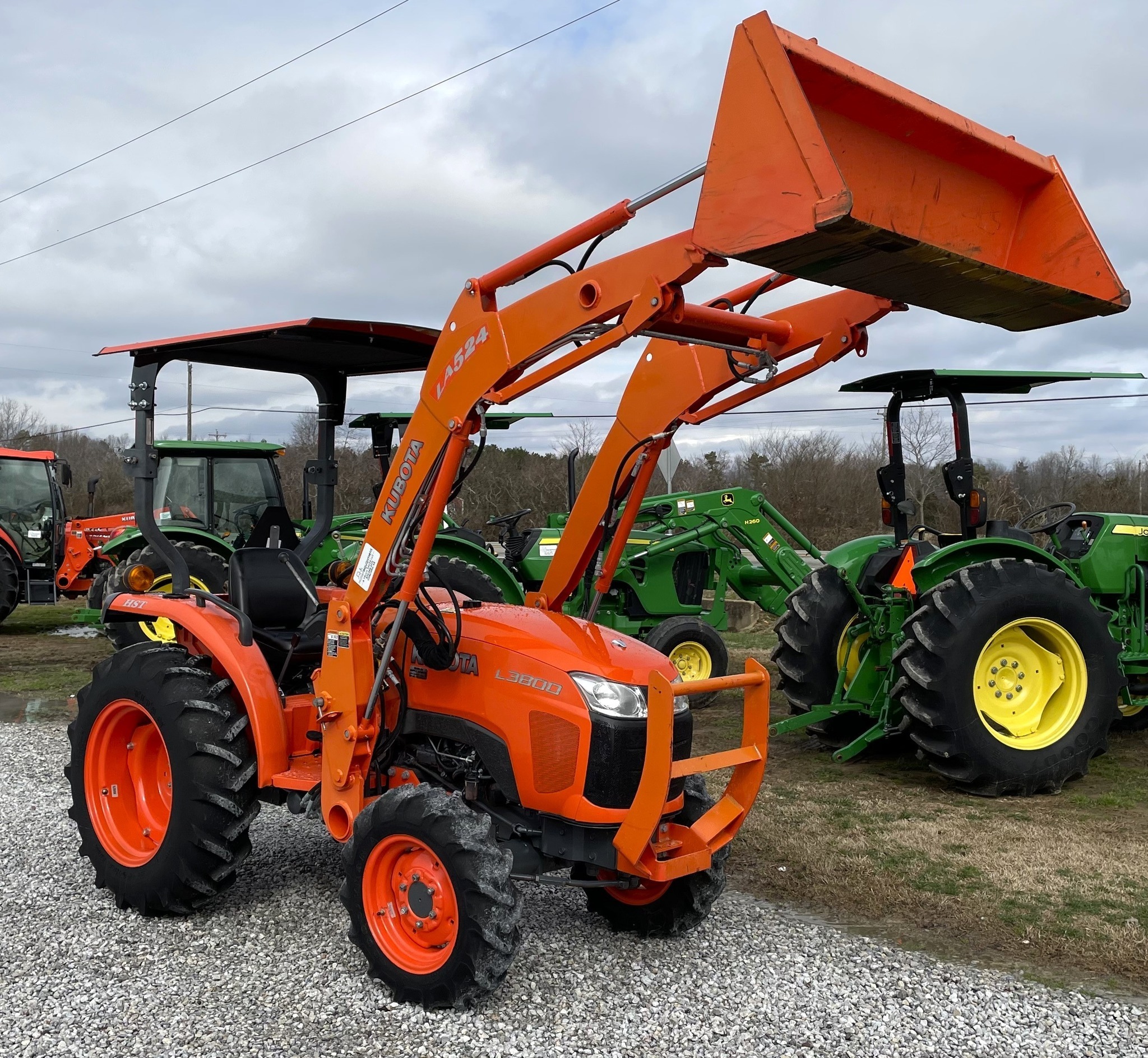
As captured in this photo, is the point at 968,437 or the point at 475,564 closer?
the point at 968,437

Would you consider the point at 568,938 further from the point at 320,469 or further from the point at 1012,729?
the point at 1012,729

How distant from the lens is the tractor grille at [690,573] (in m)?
9.62

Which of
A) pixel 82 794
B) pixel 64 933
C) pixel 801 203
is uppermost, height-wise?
pixel 801 203

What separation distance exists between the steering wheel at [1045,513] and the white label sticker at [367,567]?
5331 millimetres

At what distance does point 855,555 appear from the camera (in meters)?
7.56

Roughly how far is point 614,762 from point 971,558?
12.8ft

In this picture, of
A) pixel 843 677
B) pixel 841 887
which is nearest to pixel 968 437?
pixel 843 677

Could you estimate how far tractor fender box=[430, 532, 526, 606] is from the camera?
9.31 metres

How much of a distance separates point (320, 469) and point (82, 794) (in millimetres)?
1723

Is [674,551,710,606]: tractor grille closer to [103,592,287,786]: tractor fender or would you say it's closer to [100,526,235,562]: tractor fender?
[100,526,235,562]: tractor fender

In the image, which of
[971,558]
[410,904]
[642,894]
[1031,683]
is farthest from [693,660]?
[410,904]

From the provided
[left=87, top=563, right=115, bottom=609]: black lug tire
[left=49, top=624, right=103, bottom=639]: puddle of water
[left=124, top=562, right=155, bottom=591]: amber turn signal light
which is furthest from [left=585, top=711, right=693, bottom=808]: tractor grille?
[left=49, top=624, right=103, bottom=639]: puddle of water

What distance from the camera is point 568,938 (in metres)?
3.90

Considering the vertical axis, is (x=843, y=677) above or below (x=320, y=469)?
below
